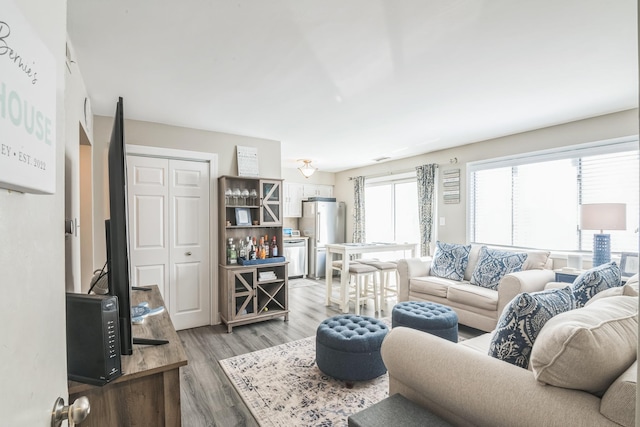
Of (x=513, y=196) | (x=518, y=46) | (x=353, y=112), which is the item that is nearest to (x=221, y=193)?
(x=353, y=112)

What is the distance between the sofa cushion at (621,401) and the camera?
931 mm

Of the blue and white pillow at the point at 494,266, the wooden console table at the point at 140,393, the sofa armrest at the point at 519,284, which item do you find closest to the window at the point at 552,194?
the blue and white pillow at the point at 494,266

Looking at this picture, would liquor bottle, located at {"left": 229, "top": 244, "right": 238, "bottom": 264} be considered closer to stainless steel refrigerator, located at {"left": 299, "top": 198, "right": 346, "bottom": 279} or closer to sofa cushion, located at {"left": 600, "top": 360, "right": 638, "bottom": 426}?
stainless steel refrigerator, located at {"left": 299, "top": 198, "right": 346, "bottom": 279}

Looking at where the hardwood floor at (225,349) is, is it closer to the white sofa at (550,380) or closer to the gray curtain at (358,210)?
the white sofa at (550,380)

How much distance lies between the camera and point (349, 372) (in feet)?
7.72

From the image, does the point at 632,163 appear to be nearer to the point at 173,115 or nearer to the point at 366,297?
the point at 366,297

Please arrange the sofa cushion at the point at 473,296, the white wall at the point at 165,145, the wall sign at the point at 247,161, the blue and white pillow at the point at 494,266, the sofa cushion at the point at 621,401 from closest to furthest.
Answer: the sofa cushion at the point at 621,401 < the white wall at the point at 165,145 < the sofa cushion at the point at 473,296 < the blue and white pillow at the point at 494,266 < the wall sign at the point at 247,161

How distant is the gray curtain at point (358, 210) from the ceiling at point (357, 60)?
9.95ft

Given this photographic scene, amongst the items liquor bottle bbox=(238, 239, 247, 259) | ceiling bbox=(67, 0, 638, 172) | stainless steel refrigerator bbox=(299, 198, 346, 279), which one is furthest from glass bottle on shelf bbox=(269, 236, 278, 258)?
stainless steel refrigerator bbox=(299, 198, 346, 279)

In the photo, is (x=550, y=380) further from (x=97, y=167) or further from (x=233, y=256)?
(x=97, y=167)

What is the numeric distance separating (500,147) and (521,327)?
11.4ft

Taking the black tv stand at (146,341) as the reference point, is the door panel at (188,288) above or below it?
below

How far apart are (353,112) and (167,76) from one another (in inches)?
67.1

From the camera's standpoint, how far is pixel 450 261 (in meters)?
4.10
